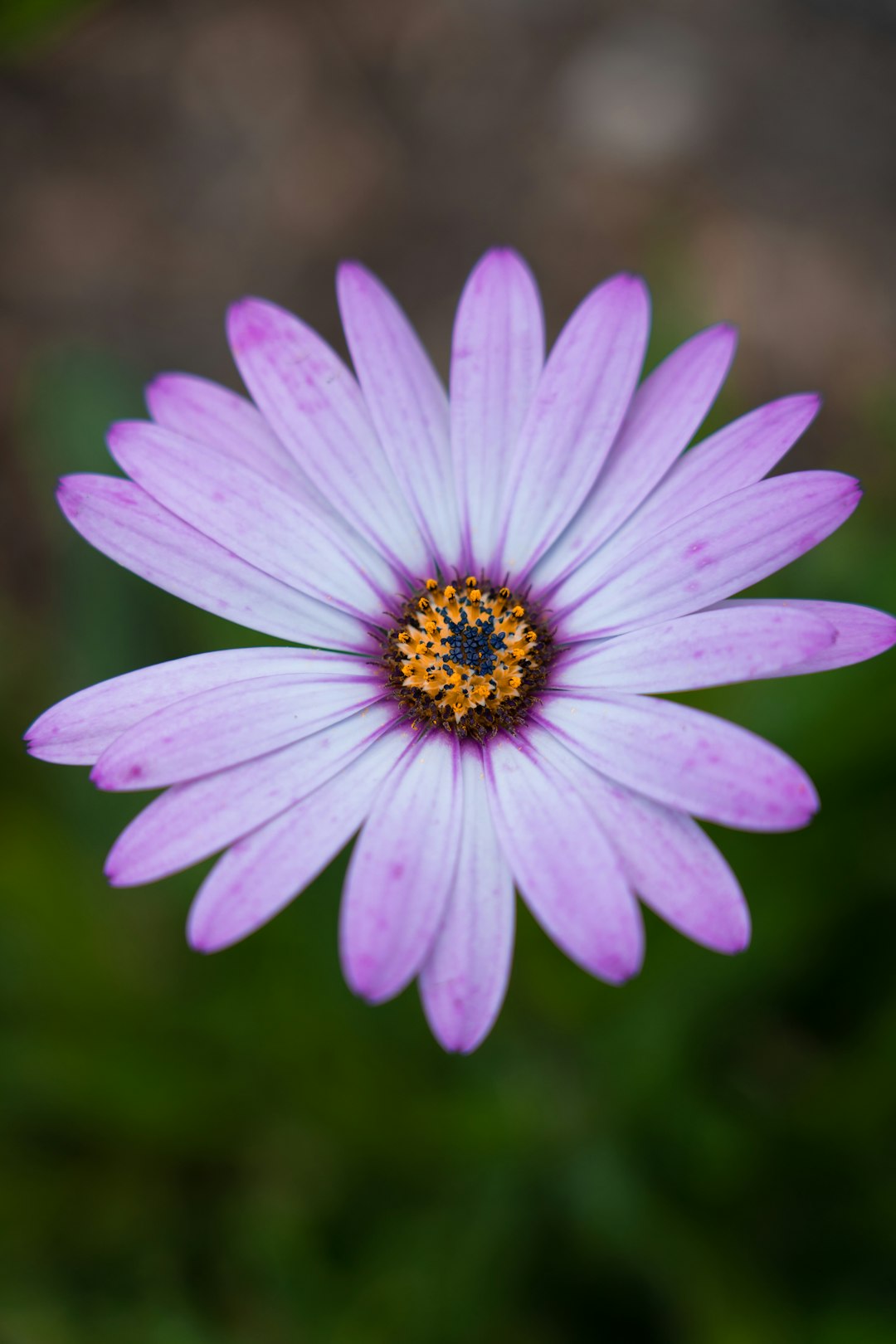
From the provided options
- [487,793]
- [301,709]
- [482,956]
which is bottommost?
[482,956]

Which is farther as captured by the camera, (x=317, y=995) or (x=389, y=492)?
(x=317, y=995)

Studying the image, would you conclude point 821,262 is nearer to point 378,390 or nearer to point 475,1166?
point 378,390

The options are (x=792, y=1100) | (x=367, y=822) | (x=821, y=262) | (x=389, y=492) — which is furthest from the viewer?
(x=821, y=262)

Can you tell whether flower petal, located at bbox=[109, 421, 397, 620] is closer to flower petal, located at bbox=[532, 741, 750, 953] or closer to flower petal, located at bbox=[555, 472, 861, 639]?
flower petal, located at bbox=[555, 472, 861, 639]

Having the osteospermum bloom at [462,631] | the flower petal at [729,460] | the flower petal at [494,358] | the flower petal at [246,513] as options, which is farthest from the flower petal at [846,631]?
the flower petal at [246,513]

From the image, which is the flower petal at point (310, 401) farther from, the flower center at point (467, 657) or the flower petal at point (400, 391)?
the flower center at point (467, 657)

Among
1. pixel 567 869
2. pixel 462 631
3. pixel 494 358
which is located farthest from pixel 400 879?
pixel 494 358

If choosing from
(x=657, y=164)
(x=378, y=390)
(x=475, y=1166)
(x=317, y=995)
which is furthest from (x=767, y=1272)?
(x=657, y=164)
